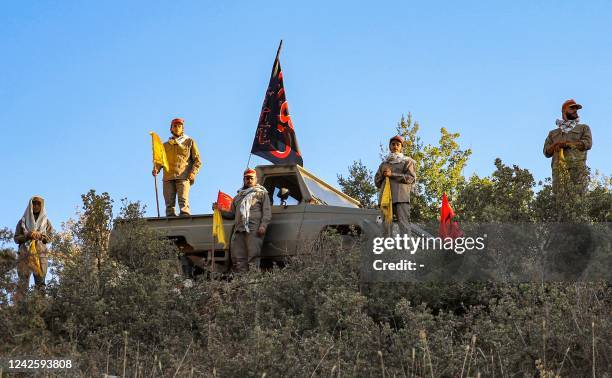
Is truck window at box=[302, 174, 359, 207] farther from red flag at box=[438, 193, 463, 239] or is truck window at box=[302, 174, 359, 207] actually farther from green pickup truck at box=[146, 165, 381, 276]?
red flag at box=[438, 193, 463, 239]

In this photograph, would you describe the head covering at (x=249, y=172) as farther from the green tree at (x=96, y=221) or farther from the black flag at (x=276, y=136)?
the black flag at (x=276, y=136)

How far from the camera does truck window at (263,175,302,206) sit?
1315 centimetres

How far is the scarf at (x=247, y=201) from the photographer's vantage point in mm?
12375

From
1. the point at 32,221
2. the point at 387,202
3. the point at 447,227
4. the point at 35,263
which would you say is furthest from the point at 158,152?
the point at 447,227

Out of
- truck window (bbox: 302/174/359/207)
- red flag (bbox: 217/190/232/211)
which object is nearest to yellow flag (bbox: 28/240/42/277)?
red flag (bbox: 217/190/232/211)

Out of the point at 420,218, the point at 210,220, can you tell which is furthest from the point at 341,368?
the point at 420,218

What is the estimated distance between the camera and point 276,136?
16.8 m

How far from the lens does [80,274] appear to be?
11.0m

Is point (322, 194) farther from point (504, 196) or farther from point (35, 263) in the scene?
point (35, 263)

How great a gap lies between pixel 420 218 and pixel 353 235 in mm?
13732

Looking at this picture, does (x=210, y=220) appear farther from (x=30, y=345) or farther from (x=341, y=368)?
(x=341, y=368)

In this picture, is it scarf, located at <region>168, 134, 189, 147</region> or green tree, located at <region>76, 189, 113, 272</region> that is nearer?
green tree, located at <region>76, 189, 113, 272</region>

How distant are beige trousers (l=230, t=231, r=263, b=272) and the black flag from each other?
13.5ft

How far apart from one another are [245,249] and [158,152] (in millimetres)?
2354
